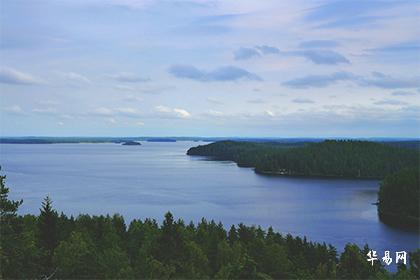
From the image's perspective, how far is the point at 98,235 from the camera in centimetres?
1709

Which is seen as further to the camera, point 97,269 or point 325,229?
point 325,229

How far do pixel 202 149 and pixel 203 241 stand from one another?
98486mm

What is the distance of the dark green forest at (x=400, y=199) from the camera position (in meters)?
32.4

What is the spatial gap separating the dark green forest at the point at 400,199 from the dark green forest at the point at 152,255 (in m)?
18.1

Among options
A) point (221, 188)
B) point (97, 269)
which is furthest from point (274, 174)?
point (97, 269)

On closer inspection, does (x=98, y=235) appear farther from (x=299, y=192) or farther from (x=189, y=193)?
(x=299, y=192)

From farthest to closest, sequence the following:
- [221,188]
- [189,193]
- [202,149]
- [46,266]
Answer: [202,149] → [221,188] → [189,193] → [46,266]

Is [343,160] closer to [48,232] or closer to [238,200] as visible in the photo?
[238,200]

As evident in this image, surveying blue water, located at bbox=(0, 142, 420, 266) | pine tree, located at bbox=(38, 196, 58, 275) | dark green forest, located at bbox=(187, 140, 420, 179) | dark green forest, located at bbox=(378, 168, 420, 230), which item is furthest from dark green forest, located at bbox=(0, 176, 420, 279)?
dark green forest, located at bbox=(187, 140, 420, 179)

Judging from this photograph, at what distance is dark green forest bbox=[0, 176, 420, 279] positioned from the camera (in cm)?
878

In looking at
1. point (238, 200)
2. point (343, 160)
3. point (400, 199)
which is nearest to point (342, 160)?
point (343, 160)

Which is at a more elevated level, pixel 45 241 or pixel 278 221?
pixel 45 241

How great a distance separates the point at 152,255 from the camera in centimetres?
1433

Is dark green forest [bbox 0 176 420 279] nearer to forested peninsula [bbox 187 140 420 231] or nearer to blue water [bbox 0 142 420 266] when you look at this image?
blue water [bbox 0 142 420 266]
